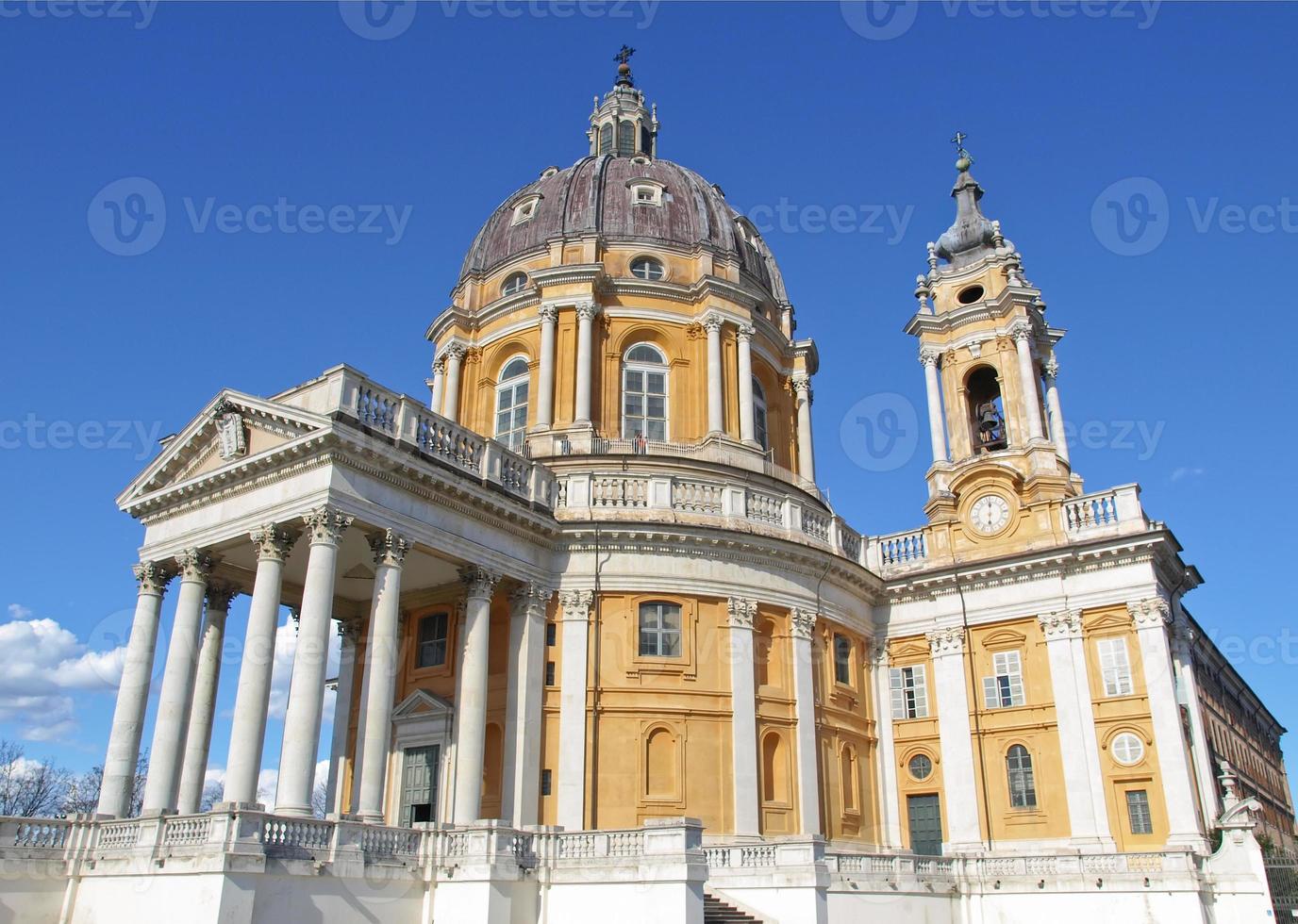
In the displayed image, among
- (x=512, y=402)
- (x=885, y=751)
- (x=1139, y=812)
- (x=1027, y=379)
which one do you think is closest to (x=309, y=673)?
(x=512, y=402)

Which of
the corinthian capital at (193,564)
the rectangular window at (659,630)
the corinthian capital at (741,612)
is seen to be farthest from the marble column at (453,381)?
the corinthian capital at (193,564)

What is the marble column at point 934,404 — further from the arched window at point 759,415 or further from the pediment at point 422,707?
the pediment at point 422,707

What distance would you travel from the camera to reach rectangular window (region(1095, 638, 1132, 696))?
27016 millimetres

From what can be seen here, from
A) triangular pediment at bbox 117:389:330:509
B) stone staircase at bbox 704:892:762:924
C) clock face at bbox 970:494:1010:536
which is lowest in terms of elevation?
stone staircase at bbox 704:892:762:924

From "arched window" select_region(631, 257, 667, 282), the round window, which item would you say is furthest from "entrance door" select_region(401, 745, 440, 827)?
the round window

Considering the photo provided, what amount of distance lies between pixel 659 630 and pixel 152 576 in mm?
11169

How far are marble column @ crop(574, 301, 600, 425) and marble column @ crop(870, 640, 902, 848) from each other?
10.7 metres

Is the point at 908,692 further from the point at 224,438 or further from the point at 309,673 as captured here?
the point at 224,438

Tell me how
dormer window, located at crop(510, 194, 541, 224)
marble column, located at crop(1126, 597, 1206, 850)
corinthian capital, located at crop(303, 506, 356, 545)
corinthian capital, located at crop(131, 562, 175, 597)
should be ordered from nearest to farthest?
corinthian capital, located at crop(303, 506, 356, 545), corinthian capital, located at crop(131, 562, 175, 597), marble column, located at crop(1126, 597, 1206, 850), dormer window, located at crop(510, 194, 541, 224)


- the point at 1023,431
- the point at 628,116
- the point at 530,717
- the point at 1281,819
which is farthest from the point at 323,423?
the point at 1281,819

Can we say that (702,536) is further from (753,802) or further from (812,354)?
(812,354)

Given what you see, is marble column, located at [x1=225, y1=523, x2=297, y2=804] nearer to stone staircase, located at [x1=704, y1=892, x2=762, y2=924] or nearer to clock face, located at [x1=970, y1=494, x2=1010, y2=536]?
stone staircase, located at [x1=704, y1=892, x2=762, y2=924]

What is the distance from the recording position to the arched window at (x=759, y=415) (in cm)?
3362

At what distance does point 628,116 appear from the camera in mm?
41500
